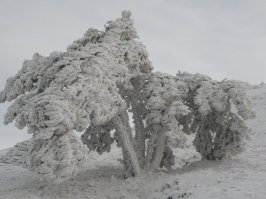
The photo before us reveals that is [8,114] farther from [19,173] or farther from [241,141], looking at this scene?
[241,141]

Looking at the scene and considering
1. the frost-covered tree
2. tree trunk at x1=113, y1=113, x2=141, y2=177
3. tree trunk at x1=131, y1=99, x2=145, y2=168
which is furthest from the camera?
tree trunk at x1=131, y1=99, x2=145, y2=168

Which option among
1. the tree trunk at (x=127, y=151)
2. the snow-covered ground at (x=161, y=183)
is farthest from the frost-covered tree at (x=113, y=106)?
the snow-covered ground at (x=161, y=183)

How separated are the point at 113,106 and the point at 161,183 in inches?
96.4

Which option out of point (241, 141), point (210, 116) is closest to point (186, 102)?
point (210, 116)

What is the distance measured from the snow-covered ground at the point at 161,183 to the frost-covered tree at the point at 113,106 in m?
0.63

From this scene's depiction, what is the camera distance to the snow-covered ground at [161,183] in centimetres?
1091

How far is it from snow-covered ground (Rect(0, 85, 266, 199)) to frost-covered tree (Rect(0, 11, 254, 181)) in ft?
2.05

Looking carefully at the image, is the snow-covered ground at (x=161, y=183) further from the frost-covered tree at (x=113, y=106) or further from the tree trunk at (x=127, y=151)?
the frost-covered tree at (x=113, y=106)

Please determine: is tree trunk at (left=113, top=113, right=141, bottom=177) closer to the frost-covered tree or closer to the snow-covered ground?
the frost-covered tree

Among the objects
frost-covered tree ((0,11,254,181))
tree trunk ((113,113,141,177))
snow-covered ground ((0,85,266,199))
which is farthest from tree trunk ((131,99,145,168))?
snow-covered ground ((0,85,266,199))

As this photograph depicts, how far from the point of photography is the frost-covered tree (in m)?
10.8

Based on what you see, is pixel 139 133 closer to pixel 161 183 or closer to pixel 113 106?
pixel 161 183

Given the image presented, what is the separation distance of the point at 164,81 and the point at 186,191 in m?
3.60

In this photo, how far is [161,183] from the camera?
41.1ft
